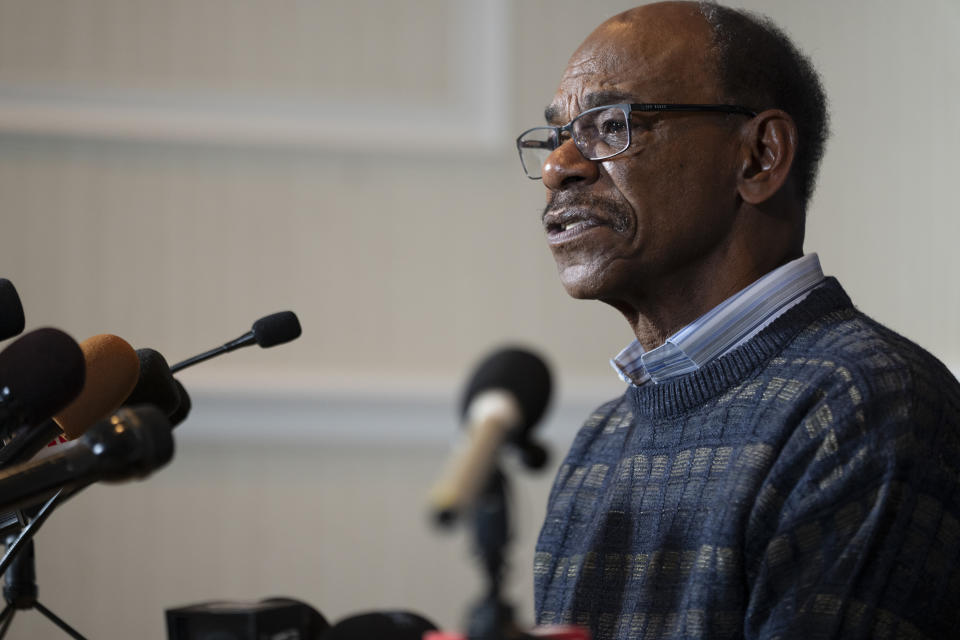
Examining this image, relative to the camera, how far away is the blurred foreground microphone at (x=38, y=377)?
40.4 inches

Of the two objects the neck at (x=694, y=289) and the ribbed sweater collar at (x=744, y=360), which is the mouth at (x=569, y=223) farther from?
the ribbed sweater collar at (x=744, y=360)

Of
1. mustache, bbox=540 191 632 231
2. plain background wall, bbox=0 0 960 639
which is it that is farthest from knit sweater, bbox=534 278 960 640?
plain background wall, bbox=0 0 960 639

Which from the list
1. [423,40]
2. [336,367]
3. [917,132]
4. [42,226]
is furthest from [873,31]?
[42,226]

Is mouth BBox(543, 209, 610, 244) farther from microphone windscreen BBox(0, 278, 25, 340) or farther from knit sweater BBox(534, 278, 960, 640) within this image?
microphone windscreen BBox(0, 278, 25, 340)

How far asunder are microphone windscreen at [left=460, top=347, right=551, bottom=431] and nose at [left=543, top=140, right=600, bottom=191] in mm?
813

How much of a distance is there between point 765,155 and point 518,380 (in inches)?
36.9

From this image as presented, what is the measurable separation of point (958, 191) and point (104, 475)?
111 inches

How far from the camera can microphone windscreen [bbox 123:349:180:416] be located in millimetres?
1300

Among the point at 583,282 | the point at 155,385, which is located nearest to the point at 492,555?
the point at 155,385

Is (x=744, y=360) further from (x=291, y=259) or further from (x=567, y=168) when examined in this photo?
(x=291, y=259)

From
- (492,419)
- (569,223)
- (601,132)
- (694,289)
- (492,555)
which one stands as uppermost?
(601,132)

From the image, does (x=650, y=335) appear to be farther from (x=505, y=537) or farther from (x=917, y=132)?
(x=917, y=132)

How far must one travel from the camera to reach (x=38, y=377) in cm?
102

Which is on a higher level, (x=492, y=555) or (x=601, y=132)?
(x=601, y=132)
